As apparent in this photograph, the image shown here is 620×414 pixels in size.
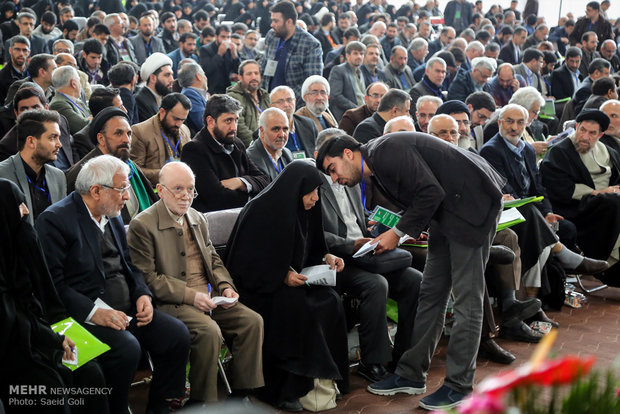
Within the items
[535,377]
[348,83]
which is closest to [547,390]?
[535,377]

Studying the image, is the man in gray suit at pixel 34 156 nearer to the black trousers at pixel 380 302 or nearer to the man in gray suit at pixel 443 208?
the man in gray suit at pixel 443 208

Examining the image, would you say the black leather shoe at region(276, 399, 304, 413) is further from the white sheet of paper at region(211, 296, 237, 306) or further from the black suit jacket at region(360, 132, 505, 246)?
the black suit jacket at region(360, 132, 505, 246)

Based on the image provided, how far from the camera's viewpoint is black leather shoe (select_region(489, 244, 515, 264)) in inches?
200

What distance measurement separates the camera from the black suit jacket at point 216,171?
520 cm

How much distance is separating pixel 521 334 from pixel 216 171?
2.43m

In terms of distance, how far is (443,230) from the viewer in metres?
3.94

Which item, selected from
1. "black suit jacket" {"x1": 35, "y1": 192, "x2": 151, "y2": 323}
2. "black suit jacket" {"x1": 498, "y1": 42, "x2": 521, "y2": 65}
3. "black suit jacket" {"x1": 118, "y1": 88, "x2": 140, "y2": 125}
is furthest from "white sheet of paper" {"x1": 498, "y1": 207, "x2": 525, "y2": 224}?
"black suit jacket" {"x1": 498, "y1": 42, "x2": 521, "y2": 65}

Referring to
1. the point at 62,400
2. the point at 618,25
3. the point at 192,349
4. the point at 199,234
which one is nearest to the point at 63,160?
the point at 199,234

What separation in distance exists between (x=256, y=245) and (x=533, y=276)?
2.42 meters

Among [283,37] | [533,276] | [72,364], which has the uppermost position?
[283,37]

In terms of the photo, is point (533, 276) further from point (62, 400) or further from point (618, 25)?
point (618, 25)

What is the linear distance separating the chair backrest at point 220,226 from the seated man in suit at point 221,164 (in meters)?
0.66

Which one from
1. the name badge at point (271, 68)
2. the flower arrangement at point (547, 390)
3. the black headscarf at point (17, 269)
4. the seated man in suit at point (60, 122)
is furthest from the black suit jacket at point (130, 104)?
the flower arrangement at point (547, 390)

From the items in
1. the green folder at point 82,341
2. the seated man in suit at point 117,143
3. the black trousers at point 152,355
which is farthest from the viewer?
the seated man in suit at point 117,143
